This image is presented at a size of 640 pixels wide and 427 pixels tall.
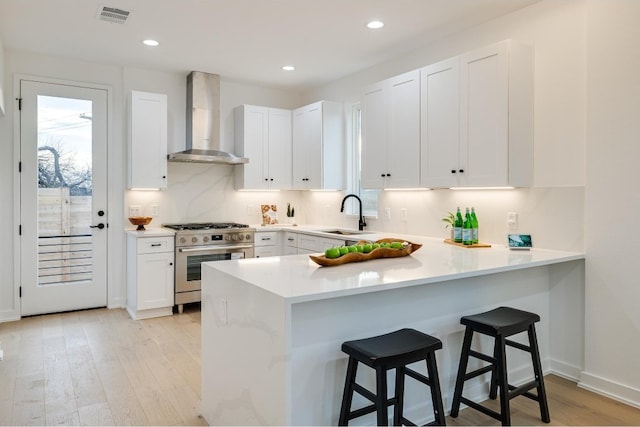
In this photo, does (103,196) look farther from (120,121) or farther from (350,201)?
(350,201)

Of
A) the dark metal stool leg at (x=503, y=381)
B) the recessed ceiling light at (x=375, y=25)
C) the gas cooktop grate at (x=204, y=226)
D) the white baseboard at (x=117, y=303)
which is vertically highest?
the recessed ceiling light at (x=375, y=25)

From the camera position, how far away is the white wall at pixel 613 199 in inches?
104

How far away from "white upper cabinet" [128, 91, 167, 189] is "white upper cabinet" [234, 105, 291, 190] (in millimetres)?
919

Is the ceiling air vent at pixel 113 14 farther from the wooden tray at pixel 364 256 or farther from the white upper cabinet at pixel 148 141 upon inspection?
the wooden tray at pixel 364 256

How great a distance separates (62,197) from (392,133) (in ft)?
11.4

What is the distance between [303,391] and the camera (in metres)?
1.91

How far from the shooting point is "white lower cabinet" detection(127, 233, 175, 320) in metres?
4.38

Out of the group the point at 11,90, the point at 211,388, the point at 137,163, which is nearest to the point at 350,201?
the point at 137,163

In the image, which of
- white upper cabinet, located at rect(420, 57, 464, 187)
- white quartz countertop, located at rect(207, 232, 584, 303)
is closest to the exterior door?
white quartz countertop, located at rect(207, 232, 584, 303)

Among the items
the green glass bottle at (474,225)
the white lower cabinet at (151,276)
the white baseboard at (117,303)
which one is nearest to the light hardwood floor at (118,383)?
the white lower cabinet at (151,276)

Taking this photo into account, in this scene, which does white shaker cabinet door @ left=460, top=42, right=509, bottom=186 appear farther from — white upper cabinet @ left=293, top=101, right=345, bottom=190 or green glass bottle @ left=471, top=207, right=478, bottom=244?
white upper cabinet @ left=293, top=101, right=345, bottom=190

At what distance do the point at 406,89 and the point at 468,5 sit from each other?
0.81 m

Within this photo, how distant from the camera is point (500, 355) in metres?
2.25

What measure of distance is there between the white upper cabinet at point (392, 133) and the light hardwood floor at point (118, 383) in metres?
1.93
